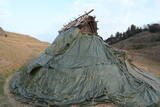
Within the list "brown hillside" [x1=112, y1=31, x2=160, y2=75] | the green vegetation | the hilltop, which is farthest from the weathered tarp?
the green vegetation

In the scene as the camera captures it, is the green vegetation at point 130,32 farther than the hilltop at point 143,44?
Yes

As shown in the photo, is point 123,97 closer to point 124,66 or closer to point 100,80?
point 100,80

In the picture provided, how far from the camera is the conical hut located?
360 inches

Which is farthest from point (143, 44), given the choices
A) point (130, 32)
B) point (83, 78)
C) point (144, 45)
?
point (83, 78)

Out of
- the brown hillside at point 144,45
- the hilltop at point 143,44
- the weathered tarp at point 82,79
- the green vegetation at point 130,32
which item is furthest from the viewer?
the green vegetation at point 130,32

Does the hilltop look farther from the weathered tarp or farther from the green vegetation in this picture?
the weathered tarp

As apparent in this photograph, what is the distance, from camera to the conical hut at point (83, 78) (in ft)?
30.0

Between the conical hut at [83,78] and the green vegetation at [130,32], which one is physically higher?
the green vegetation at [130,32]

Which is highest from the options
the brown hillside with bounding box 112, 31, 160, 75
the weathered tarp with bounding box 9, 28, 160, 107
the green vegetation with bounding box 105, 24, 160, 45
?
the green vegetation with bounding box 105, 24, 160, 45

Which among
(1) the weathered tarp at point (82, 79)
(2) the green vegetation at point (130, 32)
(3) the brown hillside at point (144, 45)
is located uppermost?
(2) the green vegetation at point (130, 32)

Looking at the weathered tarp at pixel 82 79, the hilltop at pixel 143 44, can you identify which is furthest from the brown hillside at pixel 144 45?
the weathered tarp at pixel 82 79

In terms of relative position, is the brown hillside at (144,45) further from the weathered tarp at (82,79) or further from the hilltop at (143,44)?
the weathered tarp at (82,79)

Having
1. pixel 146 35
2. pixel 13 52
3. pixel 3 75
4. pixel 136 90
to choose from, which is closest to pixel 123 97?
pixel 136 90

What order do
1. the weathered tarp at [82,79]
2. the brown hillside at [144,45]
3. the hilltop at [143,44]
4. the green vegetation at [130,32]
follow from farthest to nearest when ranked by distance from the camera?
the green vegetation at [130,32], the brown hillside at [144,45], the hilltop at [143,44], the weathered tarp at [82,79]
